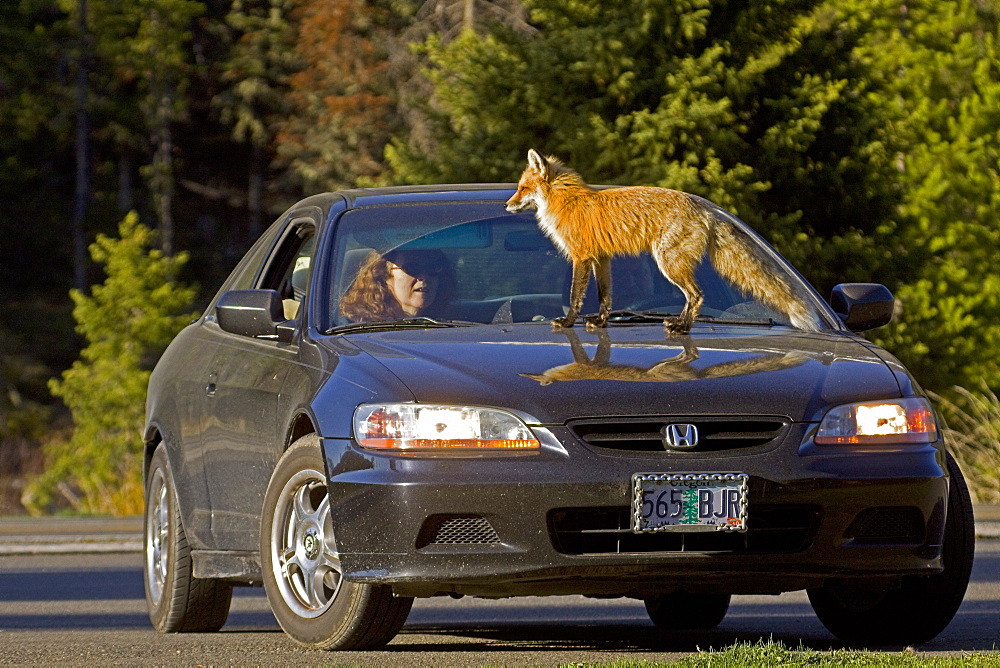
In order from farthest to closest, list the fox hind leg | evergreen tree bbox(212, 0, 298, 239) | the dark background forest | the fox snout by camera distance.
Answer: evergreen tree bbox(212, 0, 298, 239)
the dark background forest
the fox snout
the fox hind leg

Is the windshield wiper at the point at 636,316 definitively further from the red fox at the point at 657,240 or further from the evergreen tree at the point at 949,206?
the evergreen tree at the point at 949,206

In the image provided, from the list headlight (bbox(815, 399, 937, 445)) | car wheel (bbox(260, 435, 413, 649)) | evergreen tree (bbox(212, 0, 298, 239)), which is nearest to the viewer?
headlight (bbox(815, 399, 937, 445))

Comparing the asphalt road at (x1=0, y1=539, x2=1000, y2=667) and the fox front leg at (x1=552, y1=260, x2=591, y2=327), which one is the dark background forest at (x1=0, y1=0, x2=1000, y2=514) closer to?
the asphalt road at (x1=0, y1=539, x2=1000, y2=667)

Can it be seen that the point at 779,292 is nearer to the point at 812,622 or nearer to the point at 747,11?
the point at 812,622

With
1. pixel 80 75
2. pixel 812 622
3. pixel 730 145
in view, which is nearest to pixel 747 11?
pixel 730 145

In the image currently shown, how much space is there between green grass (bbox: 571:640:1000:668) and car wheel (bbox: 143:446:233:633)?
267 cm

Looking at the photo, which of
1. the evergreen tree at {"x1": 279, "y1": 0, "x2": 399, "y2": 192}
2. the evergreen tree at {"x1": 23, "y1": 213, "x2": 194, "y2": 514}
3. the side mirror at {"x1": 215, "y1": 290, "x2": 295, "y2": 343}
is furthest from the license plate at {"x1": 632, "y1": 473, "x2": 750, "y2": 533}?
the evergreen tree at {"x1": 279, "y1": 0, "x2": 399, "y2": 192}

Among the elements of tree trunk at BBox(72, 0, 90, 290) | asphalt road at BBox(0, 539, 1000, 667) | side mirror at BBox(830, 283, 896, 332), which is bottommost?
tree trunk at BBox(72, 0, 90, 290)

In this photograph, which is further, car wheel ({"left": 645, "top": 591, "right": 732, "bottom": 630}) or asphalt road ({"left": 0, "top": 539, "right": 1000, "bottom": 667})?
car wheel ({"left": 645, "top": 591, "right": 732, "bottom": 630})

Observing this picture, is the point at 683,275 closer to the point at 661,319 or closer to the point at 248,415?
the point at 661,319

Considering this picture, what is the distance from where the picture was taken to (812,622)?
29.7ft

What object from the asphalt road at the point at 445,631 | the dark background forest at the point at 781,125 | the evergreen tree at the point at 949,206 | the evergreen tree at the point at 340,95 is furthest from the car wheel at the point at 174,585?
the evergreen tree at the point at 340,95

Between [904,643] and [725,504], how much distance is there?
147cm

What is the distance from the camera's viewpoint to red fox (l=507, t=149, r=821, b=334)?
25.7 ft
